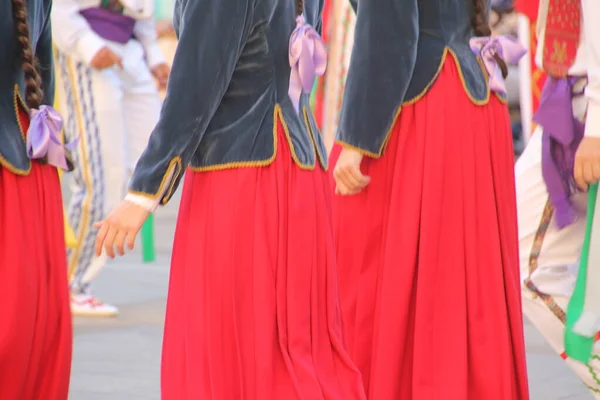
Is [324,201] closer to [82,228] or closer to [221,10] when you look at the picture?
[221,10]

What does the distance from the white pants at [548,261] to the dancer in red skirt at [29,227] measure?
1.29m

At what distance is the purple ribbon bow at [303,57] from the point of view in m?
2.62

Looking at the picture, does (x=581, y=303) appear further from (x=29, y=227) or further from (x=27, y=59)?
(x=27, y=59)

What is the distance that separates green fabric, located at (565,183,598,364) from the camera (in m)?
Answer: 3.13

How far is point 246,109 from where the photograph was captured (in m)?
2.59

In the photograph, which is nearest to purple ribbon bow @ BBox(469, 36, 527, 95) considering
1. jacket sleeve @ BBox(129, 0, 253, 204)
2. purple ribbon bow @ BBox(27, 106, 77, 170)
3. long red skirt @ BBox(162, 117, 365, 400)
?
long red skirt @ BBox(162, 117, 365, 400)

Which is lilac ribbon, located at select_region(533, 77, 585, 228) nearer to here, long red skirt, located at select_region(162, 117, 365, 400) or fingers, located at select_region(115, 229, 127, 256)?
long red skirt, located at select_region(162, 117, 365, 400)

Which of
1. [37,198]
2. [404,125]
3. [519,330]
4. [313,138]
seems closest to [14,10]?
[37,198]

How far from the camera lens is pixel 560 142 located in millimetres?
3242

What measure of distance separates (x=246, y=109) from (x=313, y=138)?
21cm

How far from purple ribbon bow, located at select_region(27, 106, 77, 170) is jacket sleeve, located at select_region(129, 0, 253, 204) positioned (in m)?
0.37

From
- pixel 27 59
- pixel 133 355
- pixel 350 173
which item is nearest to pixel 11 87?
pixel 27 59

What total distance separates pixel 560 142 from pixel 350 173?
2.04 feet

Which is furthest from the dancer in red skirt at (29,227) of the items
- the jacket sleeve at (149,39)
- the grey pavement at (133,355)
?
the jacket sleeve at (149,39)
